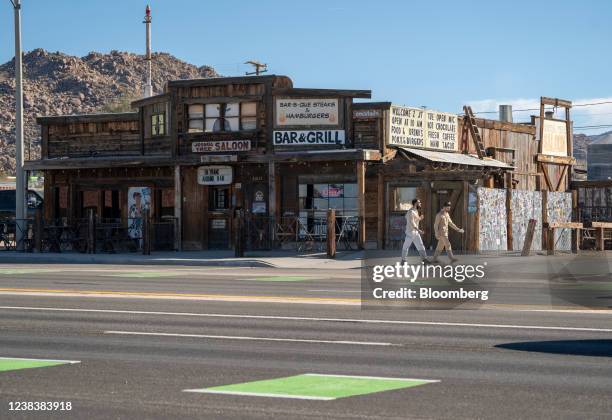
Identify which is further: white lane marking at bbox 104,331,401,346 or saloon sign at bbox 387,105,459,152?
saloon sign at bbox 387,105,459,152

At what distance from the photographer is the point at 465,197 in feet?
107

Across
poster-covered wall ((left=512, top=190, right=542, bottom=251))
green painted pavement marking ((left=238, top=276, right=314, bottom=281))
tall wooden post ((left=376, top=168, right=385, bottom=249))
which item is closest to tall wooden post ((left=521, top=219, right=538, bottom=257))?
poster-covered wall ((left=512, top=190, right=542, bottom=251))

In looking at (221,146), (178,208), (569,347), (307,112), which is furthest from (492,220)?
(569,347)

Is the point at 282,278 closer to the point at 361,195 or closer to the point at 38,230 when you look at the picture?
the point at 361,195

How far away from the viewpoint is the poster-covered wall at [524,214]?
115 feet

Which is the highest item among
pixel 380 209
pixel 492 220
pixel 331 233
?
pixel 380 209

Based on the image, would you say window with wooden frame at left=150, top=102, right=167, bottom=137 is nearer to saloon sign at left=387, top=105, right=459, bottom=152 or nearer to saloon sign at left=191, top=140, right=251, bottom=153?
saloon sign at left=191, top=140, right=251, bottom=153

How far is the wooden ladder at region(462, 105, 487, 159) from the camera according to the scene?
3750 cm

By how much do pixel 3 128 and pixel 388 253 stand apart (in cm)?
8051

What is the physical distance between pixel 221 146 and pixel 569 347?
24.3 meters

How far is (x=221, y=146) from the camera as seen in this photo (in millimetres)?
34781

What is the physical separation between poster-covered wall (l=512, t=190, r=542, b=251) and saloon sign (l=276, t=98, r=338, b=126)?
22.5 feet

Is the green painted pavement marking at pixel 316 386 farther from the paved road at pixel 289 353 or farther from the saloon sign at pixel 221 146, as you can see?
the saloon sign at pixel 221 146

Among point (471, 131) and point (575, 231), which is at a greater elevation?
point (471, 131)
